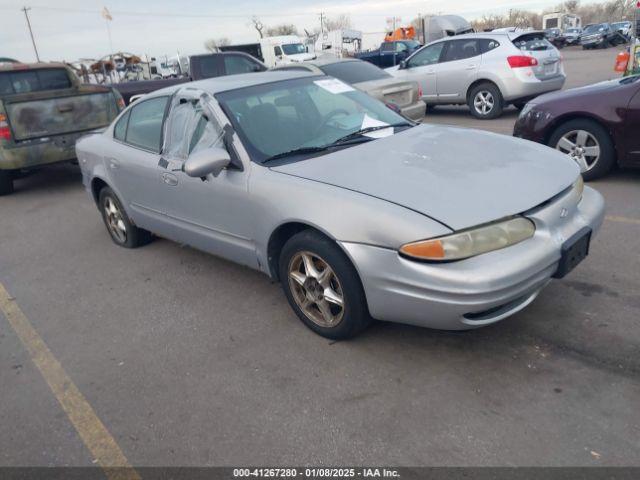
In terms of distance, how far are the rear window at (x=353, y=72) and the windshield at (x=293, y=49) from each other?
22.9m

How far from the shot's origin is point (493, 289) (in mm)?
2592

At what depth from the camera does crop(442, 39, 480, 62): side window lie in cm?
1064

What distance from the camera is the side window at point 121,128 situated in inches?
195

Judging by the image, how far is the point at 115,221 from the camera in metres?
5.45

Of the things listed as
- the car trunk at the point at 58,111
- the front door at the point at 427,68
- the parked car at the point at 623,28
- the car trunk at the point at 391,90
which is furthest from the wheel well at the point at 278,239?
the parked car at the point at 623,28

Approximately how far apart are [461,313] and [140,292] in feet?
9.19

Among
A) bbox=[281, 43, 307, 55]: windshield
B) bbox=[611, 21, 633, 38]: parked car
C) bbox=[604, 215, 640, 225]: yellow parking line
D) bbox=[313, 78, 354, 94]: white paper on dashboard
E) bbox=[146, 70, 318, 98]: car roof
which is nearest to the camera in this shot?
bbox=[146, 70, 318, 98]: car roof

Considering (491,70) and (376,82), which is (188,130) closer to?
(376,82)

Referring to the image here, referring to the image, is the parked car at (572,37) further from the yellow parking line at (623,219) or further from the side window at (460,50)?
the yellow parking line at (623,219)

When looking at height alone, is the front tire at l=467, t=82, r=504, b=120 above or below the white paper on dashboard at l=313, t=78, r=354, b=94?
below

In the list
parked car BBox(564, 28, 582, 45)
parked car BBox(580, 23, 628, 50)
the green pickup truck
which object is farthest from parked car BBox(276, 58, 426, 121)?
parked car BBox(564, 28, 582, 45)

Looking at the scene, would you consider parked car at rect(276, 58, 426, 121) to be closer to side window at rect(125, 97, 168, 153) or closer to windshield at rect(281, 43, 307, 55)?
side window at rect(125, 97, 168, 153)

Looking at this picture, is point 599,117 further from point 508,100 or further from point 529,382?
point 508,100

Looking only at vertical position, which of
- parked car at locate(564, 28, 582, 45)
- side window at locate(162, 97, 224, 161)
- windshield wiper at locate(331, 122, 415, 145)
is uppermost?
side window at locate(162, 97, 224, 161)
